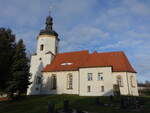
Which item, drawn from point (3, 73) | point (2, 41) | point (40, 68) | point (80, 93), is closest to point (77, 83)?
point (80, 93)

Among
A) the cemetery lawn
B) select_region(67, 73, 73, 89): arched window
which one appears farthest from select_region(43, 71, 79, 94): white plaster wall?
the cemetery lawn

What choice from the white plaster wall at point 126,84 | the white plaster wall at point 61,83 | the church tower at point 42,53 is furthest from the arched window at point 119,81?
the church tower at point 42,53

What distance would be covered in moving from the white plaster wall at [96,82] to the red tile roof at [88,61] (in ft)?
2.99

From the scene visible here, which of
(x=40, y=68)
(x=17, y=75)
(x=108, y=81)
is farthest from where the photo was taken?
(x=40, y=68)

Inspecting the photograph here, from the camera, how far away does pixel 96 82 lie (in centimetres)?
2817

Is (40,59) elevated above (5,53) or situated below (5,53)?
above

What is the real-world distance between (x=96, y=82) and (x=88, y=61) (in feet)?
14.7

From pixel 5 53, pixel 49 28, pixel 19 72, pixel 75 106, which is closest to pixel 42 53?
pixel 49 28

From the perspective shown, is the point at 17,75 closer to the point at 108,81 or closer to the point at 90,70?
the point at 90,70

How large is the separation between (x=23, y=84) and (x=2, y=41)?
7654mm

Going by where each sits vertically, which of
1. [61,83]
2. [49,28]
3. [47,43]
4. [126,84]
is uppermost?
[49,28]

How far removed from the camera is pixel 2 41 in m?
22.2

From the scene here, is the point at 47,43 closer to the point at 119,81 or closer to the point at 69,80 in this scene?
the point at 69,80

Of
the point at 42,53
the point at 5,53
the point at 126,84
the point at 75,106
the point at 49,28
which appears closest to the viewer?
the point at 75,106
